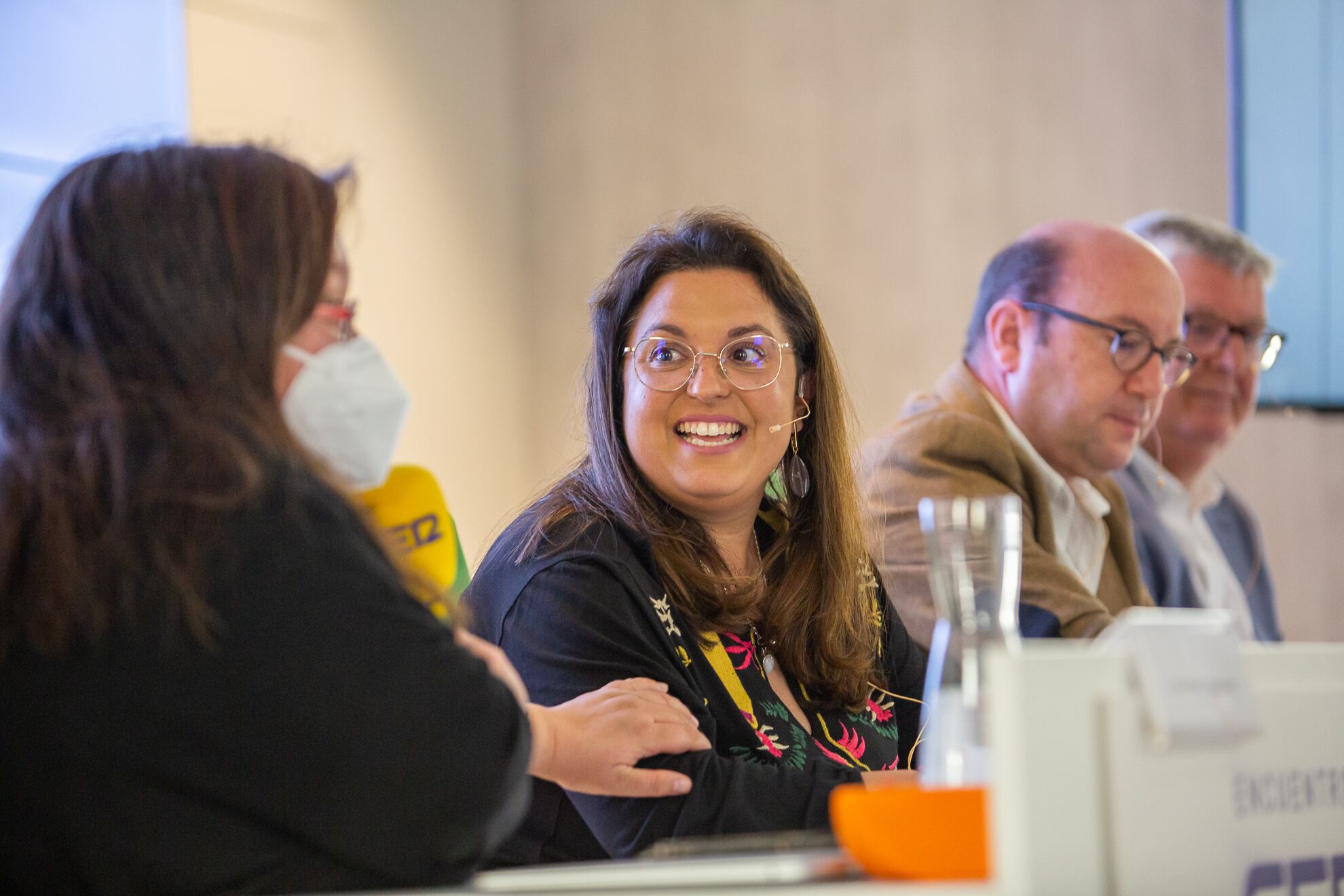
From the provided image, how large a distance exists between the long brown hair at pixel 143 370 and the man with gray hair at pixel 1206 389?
2310 millimetres

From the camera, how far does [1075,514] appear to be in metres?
2.66

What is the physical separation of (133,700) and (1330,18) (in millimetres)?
3786

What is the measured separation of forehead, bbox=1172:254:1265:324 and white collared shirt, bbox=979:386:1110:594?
0.69 m

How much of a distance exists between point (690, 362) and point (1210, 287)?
1666 mm

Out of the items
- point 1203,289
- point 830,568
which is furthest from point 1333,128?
point 830,568

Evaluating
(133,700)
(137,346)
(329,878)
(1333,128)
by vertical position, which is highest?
(1333,128)

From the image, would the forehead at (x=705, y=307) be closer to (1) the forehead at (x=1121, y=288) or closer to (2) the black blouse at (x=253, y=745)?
(1) the forehead at (x=1121, y=288)

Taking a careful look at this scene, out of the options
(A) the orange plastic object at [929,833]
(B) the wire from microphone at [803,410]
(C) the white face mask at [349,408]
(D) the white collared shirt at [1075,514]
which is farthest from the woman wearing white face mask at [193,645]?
(D) the white collared shirt at [1075,514]

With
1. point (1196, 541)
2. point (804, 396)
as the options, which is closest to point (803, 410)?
point (804, 396)

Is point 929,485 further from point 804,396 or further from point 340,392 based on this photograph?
point 340,392

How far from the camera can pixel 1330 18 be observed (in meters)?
3.73

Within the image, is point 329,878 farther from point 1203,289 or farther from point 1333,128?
point 1333,128

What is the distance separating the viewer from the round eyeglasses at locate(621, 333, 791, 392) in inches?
79.3

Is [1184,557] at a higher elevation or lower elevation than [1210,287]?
lower
